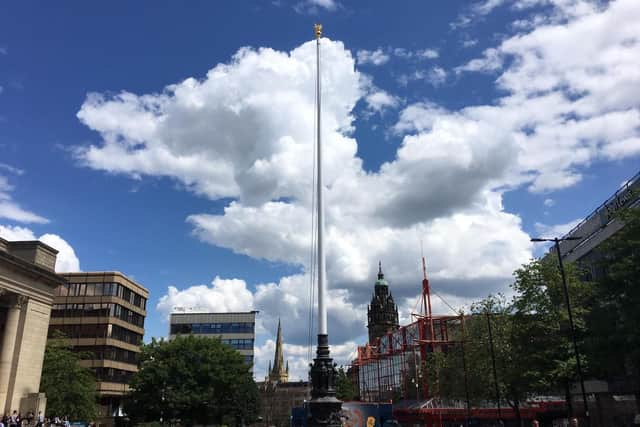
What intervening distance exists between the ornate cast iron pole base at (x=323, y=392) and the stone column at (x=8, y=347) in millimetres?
25573

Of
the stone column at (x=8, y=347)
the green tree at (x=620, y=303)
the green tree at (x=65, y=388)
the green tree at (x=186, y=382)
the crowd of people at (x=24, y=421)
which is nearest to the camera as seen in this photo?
the green tree at (x=620, y=303)

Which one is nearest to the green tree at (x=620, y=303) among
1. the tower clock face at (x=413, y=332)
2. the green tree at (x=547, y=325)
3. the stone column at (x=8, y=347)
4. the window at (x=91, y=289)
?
the green tree at (x=547, y=325)

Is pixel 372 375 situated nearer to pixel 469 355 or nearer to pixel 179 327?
pixel 179 327

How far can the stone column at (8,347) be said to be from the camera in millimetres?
36188

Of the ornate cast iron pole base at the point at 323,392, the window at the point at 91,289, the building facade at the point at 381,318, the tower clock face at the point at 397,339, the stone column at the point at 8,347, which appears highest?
the building facade at the point at 381,318

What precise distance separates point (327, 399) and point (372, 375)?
123765mm

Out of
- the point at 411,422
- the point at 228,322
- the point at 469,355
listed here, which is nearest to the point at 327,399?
the point at 469,355

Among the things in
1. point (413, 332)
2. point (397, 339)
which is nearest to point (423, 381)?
point (413, 332)

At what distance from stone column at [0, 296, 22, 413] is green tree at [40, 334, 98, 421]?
13.9 meters

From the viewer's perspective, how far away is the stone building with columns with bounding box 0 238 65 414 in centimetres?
3628

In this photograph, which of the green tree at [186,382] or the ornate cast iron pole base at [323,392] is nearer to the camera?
the ornate cast iron pole base at [323,392]

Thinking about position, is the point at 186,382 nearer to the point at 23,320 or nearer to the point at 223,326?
the point at 23,320

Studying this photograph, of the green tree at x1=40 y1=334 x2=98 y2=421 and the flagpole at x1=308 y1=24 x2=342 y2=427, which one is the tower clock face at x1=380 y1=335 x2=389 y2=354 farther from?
the flagpole at x1=308 y1=24 x2=342 y2=427

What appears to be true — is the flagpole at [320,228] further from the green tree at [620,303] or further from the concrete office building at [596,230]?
the concrete office building at [596,230]
